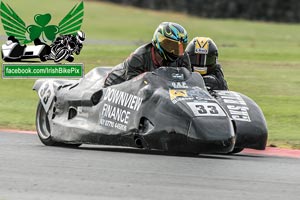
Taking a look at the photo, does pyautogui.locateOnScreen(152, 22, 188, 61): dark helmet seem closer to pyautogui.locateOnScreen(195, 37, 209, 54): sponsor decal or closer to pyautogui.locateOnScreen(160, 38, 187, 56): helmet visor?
pyautogui.locateOnScreen(160, 38, 187, 56): helmet visor

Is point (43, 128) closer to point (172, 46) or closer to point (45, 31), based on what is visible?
point (172, 46)

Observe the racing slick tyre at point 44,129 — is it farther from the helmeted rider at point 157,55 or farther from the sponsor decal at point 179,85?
the sponsor decal at point 179,85

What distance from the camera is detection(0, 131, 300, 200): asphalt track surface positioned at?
774 cm

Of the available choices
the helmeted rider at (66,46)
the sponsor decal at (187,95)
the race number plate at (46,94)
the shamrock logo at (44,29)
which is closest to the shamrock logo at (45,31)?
the shamrock logo at (44,29)

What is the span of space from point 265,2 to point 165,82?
36.4m

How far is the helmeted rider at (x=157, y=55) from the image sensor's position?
1113cm

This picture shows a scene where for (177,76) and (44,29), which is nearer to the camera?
(177,76)

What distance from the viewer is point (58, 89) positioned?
1193 centimetres

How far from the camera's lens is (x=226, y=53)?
2912 centimetres

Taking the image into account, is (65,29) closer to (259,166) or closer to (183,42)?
(183,42)

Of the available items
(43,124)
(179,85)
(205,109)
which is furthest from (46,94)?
(205,109)

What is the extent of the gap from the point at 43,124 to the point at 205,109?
8.93 ft

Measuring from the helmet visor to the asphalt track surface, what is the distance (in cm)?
123

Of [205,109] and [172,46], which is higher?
[172,46]
